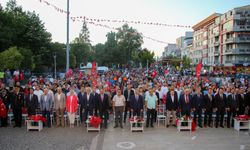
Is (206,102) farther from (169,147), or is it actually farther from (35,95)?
(35,95)

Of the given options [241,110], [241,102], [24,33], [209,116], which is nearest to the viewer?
[209,116]

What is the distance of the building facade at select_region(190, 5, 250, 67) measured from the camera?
5422 cm

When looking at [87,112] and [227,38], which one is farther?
[227,38]

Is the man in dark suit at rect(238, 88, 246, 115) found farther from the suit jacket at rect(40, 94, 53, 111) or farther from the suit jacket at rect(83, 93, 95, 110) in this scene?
the suit jacket at rect(40, 94, 53, 111)

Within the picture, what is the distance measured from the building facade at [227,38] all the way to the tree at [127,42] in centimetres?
2105

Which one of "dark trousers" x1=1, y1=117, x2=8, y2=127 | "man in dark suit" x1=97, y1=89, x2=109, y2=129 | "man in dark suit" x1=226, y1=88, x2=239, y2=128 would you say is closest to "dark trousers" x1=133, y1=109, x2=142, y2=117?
"man in dark suit" x1=97, y1=89, x2=109, y2=129

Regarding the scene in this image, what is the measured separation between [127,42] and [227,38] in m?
29.4

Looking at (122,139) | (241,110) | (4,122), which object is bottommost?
(122,139)

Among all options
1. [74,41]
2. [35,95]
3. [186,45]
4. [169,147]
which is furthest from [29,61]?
[186,45]

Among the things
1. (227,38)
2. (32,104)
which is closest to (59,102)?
(32,104)

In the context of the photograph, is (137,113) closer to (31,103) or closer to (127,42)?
(31,103)

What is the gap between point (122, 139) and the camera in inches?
370

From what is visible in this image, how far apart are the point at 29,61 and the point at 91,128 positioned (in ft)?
91.3

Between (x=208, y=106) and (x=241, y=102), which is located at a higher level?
(x=241, y=102)
